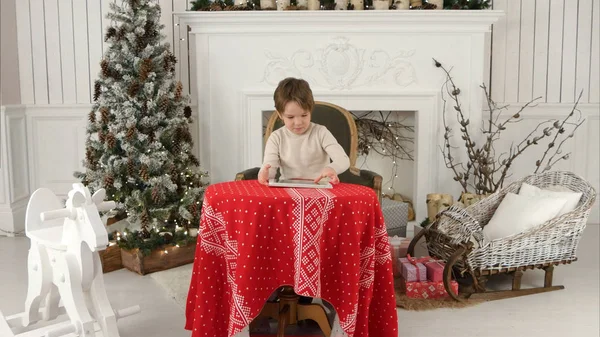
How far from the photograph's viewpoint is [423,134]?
4871mm

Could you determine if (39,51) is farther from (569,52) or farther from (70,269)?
(569,52)

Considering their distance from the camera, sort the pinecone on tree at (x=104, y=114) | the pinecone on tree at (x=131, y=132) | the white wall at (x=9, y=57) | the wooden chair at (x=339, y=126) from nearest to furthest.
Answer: the wooden chair at (x=339, y=126)
the pinecone on tree at (x=131, y=132)
the pinecone on tree at (x=104, y=114)
the white wall at (x=9, y=57)

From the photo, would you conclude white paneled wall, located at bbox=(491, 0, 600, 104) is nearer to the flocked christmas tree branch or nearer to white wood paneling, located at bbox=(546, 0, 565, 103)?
white wood paneling, located at bbox=(546, 0, 565, 103)

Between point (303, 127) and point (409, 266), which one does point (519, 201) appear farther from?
point (303, 127)

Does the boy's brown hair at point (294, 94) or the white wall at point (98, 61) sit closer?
the boy's brown hair at point (294, 94)

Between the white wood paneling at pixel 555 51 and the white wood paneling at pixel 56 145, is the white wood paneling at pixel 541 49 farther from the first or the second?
the white wood paneling at pixel 56 145

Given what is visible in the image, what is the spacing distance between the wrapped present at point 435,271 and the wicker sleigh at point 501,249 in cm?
7

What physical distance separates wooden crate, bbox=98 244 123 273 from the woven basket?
2.14m

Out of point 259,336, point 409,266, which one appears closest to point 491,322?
point 409,266

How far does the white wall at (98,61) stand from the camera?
512 centimetres

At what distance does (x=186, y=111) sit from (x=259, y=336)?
2219mm

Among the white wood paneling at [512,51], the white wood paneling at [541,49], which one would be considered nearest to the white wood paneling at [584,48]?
the white wood paneling at [541,49]

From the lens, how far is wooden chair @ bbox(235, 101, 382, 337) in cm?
267

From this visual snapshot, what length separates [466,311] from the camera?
10.7ft
